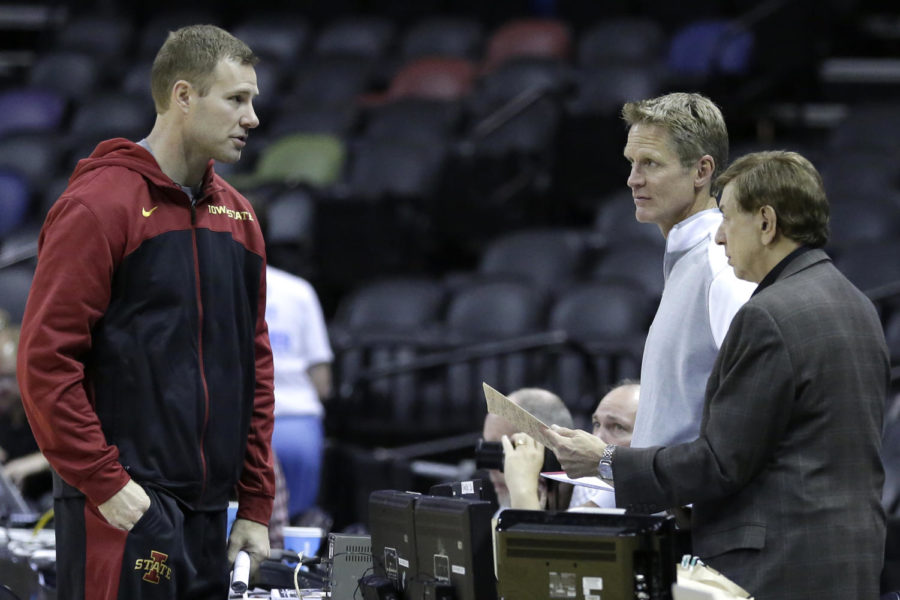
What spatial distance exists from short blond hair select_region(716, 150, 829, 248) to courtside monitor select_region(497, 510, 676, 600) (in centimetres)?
65

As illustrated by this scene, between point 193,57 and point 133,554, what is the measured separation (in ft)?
3.50

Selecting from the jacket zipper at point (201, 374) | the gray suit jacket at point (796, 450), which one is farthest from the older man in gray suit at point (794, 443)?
the jacket zipper at point (201, 374)

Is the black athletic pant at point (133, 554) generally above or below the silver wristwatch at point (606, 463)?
below

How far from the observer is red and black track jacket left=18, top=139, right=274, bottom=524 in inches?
113

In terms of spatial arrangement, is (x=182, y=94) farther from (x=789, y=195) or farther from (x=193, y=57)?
(x=789, y=195)

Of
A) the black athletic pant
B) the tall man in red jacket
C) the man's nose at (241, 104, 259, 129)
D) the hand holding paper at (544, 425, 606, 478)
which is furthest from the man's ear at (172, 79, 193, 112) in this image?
the hand holding paper at (544, 425, 606, 478)

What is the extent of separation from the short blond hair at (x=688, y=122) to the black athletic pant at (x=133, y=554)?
1337mm

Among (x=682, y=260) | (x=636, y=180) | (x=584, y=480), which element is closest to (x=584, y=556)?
(x=584, y=480)

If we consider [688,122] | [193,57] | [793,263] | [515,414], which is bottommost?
[515,414]

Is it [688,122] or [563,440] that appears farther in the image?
[688,122]

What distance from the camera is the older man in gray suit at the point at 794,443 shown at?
2.70 metres

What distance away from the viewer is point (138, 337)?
9.75 feet

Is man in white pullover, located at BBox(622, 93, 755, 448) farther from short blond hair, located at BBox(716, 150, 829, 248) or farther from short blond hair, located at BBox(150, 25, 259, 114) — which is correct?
short blond hair, located at BBox(150, 25, 259, 114)

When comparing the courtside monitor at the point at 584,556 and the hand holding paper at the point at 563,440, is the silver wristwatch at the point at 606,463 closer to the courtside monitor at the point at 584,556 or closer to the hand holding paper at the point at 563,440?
the hand holding paper at the point at 563,440
